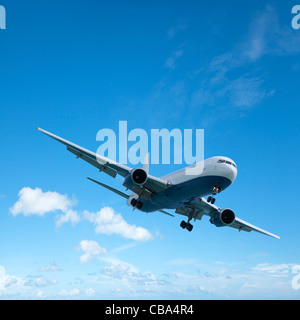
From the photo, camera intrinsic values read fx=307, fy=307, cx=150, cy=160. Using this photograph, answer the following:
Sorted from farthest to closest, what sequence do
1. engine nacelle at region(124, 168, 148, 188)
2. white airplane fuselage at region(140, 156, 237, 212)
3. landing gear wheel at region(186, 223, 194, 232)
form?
landing gear wheel at region(186, 223, 194, 232) → engine nacelle at region(124, 168, 148, 188) → white airplane fuselage at region(140, 156, 237, 212)

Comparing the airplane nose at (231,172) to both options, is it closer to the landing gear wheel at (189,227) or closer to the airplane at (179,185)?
the airplane at (179,185)

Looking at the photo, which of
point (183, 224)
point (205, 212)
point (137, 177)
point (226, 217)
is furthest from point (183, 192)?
point (183, 224)

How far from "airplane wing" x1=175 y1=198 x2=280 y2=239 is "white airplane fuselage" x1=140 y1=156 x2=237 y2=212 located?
3432mm

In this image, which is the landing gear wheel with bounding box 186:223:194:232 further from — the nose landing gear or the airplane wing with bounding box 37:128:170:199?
the airplane wing with bounding box 37:128:170:199

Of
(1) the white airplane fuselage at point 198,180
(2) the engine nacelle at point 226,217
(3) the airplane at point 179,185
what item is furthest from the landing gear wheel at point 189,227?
(1) the white airplane fuselage at point 198,180

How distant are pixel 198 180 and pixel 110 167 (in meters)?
9.64

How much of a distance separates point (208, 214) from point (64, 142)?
61.8ft

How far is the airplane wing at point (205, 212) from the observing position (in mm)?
34844

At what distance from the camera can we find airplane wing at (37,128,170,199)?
98.2ft

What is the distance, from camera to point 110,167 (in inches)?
1260

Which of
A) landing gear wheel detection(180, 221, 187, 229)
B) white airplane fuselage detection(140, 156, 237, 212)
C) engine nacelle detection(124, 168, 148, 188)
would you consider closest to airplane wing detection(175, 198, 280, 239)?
landing gear wheel detection(180, 221, 187, 229)

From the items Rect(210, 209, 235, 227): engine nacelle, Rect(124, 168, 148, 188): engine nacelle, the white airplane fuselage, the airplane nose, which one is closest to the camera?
the airplane nose
